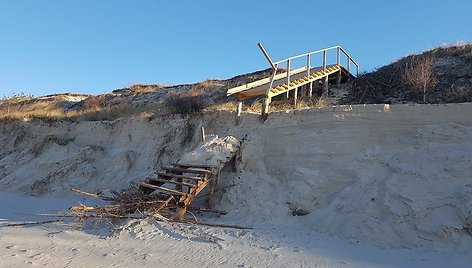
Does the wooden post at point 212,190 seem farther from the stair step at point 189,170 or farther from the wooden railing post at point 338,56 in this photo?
the wooden railing post at point 338,56

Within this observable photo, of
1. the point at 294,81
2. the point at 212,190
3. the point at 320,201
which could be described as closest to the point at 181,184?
the point at 212,190

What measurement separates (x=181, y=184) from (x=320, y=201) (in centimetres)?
327

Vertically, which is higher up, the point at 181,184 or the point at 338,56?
the point at 338,56

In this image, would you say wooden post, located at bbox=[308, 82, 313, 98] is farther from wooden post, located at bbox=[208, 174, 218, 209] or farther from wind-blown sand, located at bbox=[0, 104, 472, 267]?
wooden post, located at bbox=[208, 174, 218, 209]

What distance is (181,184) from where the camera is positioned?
994 cm

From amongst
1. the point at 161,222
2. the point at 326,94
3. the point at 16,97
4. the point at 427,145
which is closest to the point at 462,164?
the point at 427,145

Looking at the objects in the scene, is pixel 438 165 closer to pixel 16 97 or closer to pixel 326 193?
pixel 326 193

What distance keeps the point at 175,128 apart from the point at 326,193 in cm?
687

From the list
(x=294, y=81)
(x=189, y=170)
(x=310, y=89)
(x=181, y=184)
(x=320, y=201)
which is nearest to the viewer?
(x=320, y=201)

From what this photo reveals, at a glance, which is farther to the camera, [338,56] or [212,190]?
[338,56]

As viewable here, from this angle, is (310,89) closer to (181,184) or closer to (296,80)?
(296,80)

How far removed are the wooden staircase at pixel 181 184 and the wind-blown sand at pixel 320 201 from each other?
26.5 inches

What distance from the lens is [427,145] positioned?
945 centimetres

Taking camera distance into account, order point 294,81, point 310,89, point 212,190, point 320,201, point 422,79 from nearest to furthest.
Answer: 1. point 320,201
2. point 212,190
3. point 422,79
4. point 294,81
5. point 310,89
